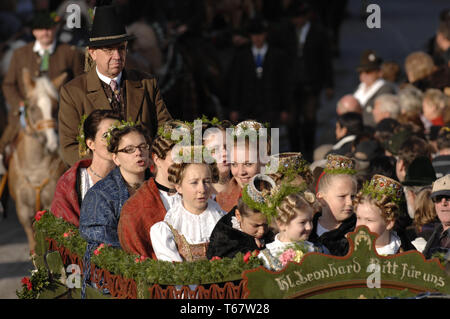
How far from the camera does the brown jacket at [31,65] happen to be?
12.6 m

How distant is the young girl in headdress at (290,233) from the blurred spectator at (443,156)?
3183 millimetres

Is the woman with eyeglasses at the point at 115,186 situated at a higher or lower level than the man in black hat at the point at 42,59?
lower

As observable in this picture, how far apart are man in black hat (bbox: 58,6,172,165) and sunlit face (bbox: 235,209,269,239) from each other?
7.17 ft

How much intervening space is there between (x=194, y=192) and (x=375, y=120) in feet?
20.0

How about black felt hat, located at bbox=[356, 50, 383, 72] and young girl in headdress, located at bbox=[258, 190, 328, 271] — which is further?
black felt hat, located at bbox=[356, 50, 383, 72]

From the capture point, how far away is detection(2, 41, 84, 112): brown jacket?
41.5 ft

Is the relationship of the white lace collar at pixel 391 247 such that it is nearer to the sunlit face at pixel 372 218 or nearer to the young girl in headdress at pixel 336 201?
the sunlit face at pixel 372 218

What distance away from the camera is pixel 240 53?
1562 cm

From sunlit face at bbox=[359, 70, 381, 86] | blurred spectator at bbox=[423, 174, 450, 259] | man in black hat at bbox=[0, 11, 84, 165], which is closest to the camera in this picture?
blurred spectator at bbox=[423, 174, 450, 259]

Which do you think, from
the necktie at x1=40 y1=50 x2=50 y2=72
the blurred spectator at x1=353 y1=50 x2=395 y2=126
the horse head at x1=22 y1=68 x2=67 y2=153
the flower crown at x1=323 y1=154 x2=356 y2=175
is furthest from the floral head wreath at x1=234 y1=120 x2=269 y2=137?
the blurred spectator at x1=353 y1=50 x2=395 y2=126

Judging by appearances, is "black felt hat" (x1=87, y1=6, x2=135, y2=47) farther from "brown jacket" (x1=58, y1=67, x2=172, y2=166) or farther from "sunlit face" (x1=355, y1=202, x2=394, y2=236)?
"sunlit face" (x1=355, y1=202, x2=394, y2=236)

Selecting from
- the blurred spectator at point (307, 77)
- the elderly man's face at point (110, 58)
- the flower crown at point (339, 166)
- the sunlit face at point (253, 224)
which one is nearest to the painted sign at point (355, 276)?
the sunlit face at point (253, 224)

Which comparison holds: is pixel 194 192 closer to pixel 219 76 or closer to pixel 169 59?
pixel 169 59
